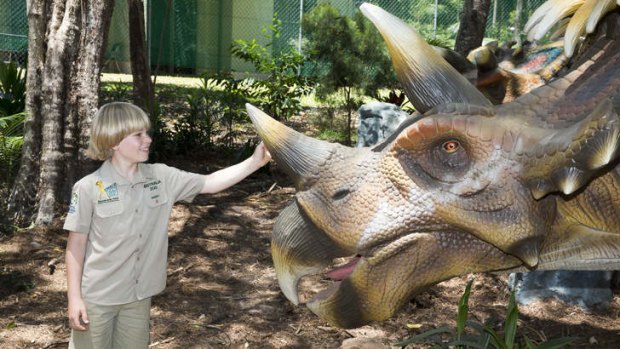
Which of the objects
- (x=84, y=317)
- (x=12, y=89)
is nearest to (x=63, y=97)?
(x=12, y=89)

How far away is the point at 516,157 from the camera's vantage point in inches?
80.5

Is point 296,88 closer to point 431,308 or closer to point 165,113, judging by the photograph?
point 165,113

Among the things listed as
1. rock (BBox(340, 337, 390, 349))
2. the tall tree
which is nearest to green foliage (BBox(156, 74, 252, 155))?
the tall tree

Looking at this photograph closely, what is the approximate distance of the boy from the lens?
3.07m

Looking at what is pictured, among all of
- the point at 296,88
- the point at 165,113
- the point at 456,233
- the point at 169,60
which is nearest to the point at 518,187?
the point at 456,233

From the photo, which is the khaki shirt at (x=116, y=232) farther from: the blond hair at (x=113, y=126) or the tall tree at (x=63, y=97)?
the tall tree at (x=63, y=97)

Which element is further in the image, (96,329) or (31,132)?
(31,132)

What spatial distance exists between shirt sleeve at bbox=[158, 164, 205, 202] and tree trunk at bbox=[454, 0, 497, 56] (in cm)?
461

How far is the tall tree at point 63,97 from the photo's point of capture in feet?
20.6

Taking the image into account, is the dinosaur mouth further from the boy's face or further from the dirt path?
the dirt path

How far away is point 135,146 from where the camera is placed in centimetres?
308

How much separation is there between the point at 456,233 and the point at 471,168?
0.60 feet

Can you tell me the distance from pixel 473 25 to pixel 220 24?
47.5ft

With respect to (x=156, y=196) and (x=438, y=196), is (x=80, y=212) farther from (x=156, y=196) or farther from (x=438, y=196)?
(x=438, y=196)
